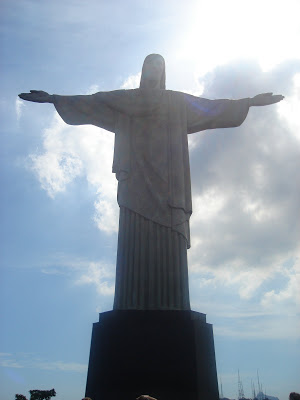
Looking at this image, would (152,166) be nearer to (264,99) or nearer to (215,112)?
(215,112)

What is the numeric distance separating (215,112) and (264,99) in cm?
112

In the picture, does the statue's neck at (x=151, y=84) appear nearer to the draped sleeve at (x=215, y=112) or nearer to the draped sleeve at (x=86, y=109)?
the draped sleeve at (x=215, y=112)

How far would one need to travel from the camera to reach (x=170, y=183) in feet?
25.2

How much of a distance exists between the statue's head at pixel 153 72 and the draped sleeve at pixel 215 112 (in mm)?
756

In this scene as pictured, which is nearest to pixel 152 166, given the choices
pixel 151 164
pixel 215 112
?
pixel 151 164

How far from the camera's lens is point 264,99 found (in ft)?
28.0

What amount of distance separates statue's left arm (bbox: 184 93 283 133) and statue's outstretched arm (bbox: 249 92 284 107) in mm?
12

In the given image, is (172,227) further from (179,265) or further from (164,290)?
(164,290)

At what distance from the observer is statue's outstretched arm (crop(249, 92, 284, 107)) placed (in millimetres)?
8418

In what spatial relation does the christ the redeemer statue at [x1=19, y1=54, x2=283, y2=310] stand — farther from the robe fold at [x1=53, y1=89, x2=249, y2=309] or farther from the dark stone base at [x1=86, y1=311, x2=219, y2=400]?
the dark stone base at [x1=86, y1=311, x2=219, y2=400]

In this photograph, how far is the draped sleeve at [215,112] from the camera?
8734mm

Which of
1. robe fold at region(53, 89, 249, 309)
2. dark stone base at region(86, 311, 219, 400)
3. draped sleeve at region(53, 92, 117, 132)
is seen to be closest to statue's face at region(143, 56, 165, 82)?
robe fold at region(53, 89, 249, 309)

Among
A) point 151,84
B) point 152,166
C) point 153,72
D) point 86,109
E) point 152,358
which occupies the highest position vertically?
point 153,72

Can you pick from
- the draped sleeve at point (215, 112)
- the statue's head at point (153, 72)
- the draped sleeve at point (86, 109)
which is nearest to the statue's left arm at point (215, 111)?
the draped sleeve at point (215, 112)
